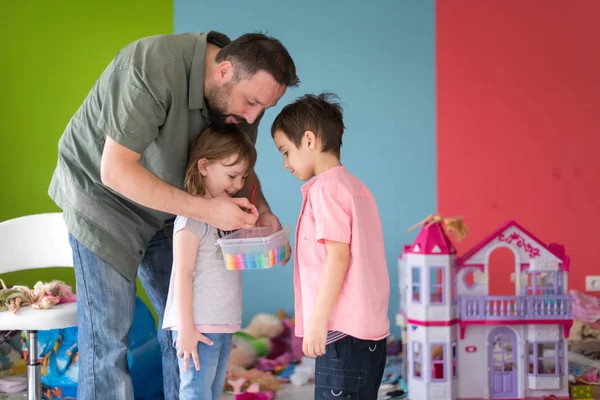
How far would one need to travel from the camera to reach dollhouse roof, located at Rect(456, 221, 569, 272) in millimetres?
2750

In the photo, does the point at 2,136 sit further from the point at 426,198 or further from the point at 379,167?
the point at 426,198

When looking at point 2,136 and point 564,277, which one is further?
point 2,136

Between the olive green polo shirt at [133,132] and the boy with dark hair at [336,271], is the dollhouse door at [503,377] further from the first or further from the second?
the olive green polo shirt at [133,132]

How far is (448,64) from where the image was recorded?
371 centimetres

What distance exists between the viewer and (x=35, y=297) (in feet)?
7.05

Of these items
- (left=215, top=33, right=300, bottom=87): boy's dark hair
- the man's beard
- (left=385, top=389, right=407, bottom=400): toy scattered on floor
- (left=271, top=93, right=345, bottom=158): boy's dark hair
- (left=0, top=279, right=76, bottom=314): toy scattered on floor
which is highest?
(left=215, top=33, right=300, bottom=87): boy's dark hair

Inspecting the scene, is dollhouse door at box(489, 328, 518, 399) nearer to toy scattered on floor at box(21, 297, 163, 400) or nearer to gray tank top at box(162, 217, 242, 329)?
toy scattered on floor at box(21, 297, 163, 400)

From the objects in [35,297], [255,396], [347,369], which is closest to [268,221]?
[347,369]

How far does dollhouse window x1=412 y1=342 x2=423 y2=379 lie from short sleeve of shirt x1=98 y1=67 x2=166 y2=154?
1.53m

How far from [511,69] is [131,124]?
2.67m

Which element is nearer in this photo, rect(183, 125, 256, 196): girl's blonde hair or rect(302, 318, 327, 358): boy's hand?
rect(302, 318, 327, 358): boy's hand

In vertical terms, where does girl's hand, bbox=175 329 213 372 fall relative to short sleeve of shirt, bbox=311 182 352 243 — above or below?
below

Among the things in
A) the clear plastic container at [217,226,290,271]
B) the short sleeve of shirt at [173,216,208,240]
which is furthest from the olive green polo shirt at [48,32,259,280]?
the clear plastic container at [217,226,290,271]

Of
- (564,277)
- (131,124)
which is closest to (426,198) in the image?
(564,277)
